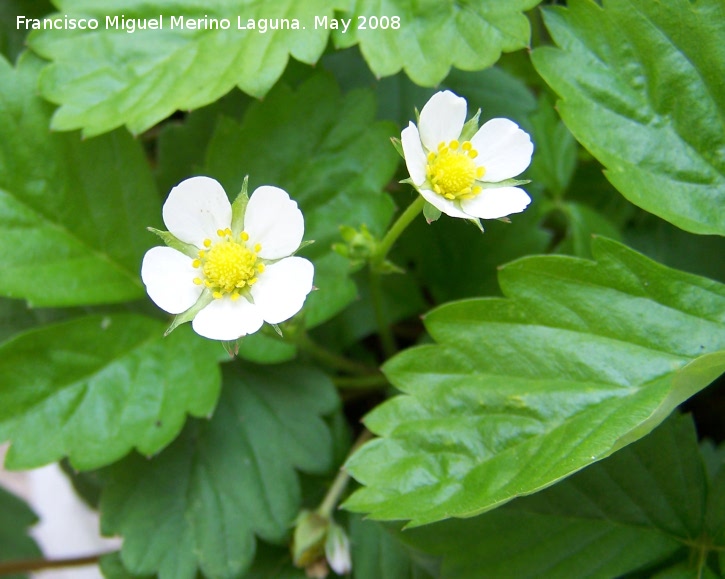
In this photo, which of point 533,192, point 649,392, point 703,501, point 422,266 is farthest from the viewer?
point 422,266

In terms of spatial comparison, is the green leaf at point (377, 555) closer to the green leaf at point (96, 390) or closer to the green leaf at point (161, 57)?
the green leaf at point (96, 390)

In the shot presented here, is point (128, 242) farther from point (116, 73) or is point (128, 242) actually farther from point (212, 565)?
point (212, 565)

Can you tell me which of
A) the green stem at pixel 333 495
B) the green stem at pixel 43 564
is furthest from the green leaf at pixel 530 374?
the green stem at pixel 43 564

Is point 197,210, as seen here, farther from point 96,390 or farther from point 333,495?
point 333,495

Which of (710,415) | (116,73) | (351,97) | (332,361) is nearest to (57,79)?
(116,73)

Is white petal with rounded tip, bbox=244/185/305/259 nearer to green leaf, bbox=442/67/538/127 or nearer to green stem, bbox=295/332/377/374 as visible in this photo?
green stem, bbox=295/332/377/374

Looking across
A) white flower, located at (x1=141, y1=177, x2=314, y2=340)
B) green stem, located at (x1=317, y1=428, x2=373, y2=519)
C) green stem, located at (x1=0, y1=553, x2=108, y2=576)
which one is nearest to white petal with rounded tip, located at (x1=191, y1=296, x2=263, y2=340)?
white flower, located at (x1=141, y1=177, x2=314, y2=340)
